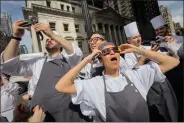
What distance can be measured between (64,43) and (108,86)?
0.33 meters

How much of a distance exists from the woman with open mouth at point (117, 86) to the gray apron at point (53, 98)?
14 centimetres

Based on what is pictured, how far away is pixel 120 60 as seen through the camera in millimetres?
983

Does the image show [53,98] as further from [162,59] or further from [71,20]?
[162,59]

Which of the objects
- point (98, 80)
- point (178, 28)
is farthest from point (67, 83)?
point (178, 28)

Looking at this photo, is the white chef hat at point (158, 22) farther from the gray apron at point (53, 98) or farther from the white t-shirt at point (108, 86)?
the gray apron at point (53, 98)

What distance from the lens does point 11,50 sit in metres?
1.05

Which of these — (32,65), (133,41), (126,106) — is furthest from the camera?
(32,65)

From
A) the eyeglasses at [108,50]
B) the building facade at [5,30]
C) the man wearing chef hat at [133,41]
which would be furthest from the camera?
the building facade at [5,30]

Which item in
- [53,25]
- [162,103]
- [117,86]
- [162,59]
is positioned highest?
[53,25]

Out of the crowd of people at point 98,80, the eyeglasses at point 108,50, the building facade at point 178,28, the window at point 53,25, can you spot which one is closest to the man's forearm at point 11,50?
the crowd of people at point 98,80

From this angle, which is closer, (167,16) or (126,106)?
(126,106)

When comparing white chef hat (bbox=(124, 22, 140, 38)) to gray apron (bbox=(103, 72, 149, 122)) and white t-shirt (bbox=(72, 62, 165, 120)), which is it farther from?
gray apron (bbox=(103, 72, 149, 122))

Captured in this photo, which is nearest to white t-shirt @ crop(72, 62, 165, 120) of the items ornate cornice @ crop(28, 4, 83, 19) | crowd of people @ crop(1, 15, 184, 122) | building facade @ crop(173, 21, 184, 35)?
crowd of people @ crop(1, 15, 184, 122)

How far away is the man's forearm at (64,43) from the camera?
1.01 m
